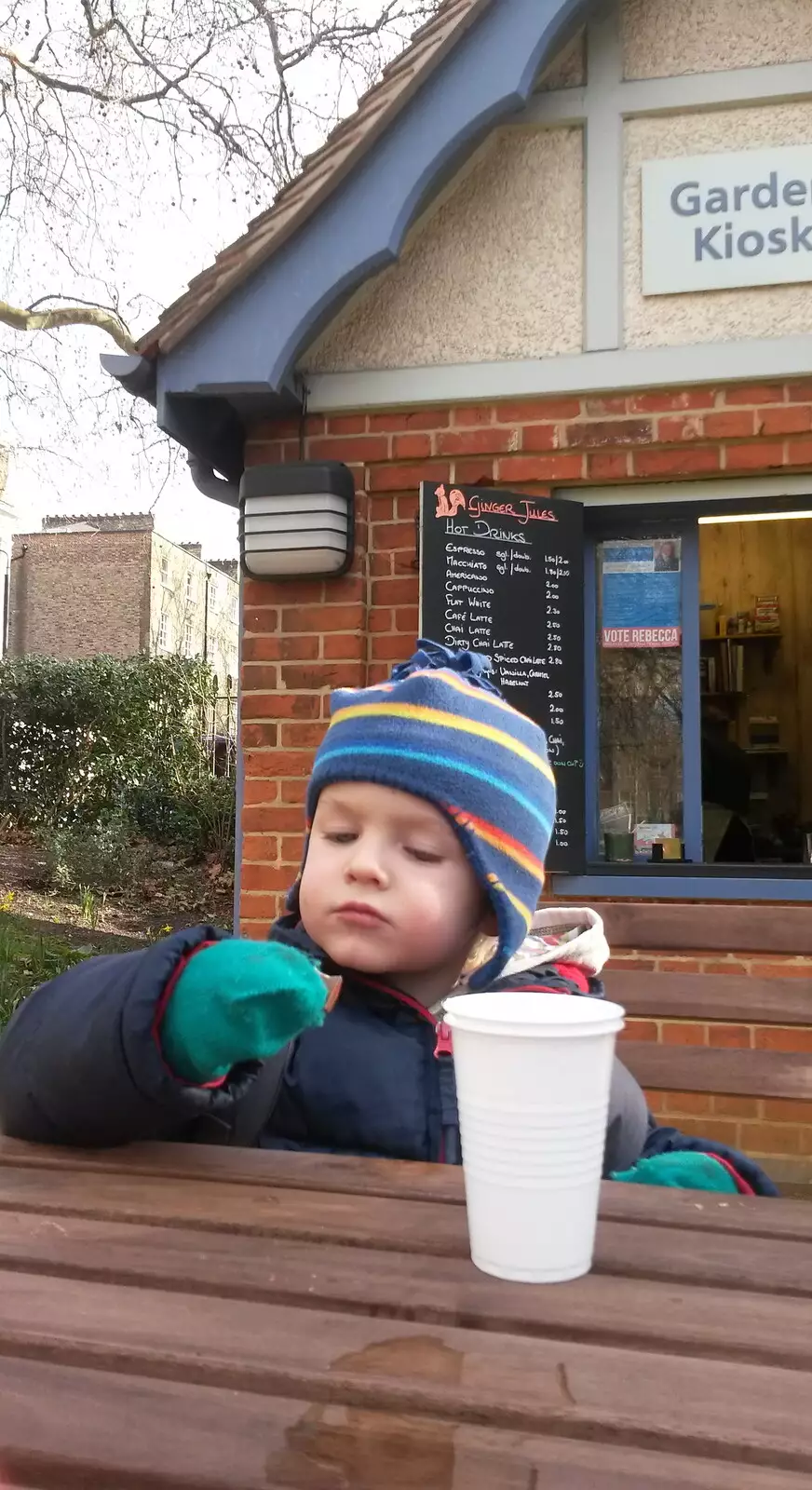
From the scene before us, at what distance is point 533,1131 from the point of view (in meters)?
0.83

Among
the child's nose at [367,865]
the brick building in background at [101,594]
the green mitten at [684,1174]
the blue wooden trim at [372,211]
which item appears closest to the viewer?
the green mitten at [684,1174]

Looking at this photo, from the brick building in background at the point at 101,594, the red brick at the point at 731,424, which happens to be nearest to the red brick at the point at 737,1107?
the red brick at the point at 731,424

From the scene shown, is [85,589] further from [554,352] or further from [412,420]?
[554,352]

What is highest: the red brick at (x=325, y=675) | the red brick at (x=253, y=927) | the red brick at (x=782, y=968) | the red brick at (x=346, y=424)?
the red brick at (x=346, y=424)

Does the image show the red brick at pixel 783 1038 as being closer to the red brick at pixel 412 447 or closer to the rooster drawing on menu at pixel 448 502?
the rooster drawing on menu at pixel 448 502

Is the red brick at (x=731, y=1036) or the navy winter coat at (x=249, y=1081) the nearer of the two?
the navy winter coat at (x=249, y=1081)

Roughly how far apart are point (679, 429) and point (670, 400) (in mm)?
111

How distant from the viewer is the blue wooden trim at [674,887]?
3508 millimetres

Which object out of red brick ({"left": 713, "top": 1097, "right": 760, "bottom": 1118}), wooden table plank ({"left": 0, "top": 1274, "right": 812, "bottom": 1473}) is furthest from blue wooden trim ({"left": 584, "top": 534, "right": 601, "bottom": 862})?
wooden table plank ({"left": 0, "top": 1274, "right": 812, "bottom": 1473})

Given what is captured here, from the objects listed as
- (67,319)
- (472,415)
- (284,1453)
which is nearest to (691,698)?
(472,415)

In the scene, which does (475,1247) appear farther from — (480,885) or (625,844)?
(625,844)

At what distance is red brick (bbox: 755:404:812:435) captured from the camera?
3473mm

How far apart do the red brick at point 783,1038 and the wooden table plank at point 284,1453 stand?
9.64ft

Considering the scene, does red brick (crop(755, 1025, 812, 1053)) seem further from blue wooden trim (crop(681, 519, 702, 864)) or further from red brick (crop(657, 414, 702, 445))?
red brick (crop(657, 414, 702, 445))
